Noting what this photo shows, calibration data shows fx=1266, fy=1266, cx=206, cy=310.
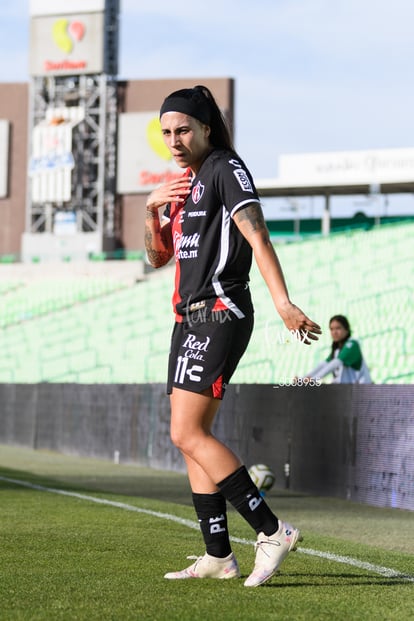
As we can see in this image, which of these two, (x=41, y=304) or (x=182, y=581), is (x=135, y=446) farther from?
(x=41, y=304)

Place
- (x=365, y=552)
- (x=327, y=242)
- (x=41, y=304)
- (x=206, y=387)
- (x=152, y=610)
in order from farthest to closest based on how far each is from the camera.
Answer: (x=41, y=304) → (x=327, y=242) → (x=365, y=552) → (x=206, y=387) → (x=152, y=610)

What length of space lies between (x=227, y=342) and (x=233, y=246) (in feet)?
1.25

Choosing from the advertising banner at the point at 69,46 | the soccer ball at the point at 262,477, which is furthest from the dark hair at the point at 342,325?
the advertising banner at the point at 69,46

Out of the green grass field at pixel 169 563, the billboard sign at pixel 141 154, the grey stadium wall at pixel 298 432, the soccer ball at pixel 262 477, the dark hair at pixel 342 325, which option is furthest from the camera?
the billboard sign at pixel 141 154

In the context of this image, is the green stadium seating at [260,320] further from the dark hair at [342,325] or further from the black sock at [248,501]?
the black sock at [248,501]

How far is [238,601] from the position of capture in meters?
4.54

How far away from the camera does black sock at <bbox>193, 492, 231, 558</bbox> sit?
513 centimetres

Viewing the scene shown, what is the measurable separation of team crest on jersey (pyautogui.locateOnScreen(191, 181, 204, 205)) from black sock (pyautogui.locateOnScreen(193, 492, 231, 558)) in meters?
1.19

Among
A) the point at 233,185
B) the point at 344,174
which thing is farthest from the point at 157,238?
the point at 344,174

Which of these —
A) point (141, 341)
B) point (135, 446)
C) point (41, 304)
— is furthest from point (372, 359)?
point (41, 304)

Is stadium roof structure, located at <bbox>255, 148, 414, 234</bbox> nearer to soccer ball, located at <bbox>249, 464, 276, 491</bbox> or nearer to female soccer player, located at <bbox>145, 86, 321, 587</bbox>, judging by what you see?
soccer ball, located at <bbox>249, 464, 276, 491</bbox>

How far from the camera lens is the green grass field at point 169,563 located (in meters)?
4.38

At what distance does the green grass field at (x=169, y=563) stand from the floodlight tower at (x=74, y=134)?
131ft

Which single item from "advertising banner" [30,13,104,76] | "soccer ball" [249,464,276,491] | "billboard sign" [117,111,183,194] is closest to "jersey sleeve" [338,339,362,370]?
"soccer ball" [249,464,276,491]
